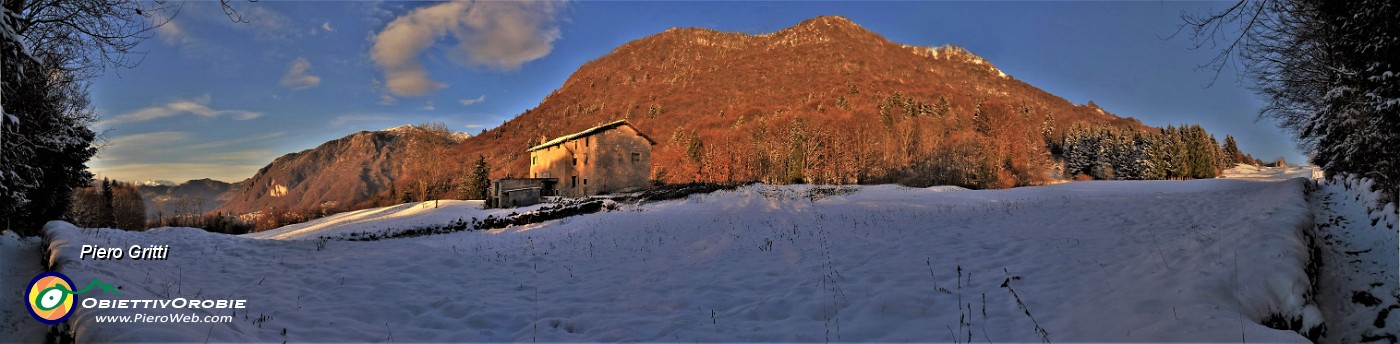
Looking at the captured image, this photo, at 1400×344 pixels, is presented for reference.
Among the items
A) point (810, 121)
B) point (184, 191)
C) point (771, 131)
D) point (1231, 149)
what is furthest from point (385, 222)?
point (1231, 149)

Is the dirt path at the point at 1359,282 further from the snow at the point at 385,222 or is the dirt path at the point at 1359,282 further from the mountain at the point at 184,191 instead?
the mountain at the point at 184,191

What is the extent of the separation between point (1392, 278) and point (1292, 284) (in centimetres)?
213

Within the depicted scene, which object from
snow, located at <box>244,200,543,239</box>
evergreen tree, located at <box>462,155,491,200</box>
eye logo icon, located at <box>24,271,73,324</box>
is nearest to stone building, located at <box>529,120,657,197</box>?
snow, located at <box>244,200,543,239</box>

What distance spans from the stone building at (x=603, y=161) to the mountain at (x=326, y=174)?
370 ft

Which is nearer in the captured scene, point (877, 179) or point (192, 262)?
point (192, 262)

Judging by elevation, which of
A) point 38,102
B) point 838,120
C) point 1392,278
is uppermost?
point 838,120

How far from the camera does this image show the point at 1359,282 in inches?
246

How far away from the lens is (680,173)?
76.1 meters

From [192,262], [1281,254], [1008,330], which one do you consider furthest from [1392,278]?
[192,262]

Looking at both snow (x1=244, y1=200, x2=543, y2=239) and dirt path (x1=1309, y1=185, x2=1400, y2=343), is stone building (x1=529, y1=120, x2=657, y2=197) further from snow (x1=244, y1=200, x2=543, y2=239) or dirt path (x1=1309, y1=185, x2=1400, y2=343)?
dirt path (x1=1309, y1=185, x2=1400, y2=343)

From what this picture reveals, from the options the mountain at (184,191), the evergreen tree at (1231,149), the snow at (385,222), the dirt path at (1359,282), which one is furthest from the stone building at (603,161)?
the evergreen tree at (1231,149)

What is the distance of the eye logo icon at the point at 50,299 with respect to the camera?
523 centimetres

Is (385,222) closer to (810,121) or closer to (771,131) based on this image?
(771,131)

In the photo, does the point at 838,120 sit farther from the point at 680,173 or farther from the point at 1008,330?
the point at 1008,330
